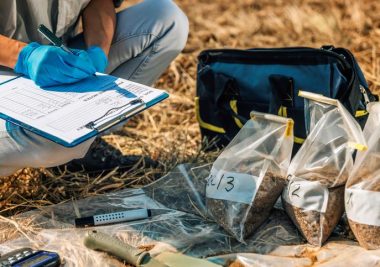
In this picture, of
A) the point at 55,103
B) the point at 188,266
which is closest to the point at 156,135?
the point at 55,103

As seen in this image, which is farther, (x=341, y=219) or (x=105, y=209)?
(x=105, y=209)

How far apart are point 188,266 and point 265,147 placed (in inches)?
16.7

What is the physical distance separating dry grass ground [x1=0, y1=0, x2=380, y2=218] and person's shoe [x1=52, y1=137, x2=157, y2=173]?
0.15 feet

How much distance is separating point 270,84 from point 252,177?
564mm

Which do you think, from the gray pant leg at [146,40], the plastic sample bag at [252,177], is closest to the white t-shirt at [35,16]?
the gray pant leg at [146,40]

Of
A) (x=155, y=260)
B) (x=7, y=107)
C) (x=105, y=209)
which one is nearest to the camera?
(x=155, y=260)

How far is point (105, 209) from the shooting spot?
7.84 feet

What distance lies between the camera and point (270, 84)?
2.63 meters

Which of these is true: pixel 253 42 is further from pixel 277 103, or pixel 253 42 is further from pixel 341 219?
pixel 341 219

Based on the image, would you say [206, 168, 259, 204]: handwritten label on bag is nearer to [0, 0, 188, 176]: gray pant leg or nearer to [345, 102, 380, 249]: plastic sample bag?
[345, 102, 380, 249]: plastic sample bag

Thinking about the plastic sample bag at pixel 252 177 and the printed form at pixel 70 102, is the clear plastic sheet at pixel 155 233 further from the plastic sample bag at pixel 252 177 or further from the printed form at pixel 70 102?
the printed form at pixel 70 102

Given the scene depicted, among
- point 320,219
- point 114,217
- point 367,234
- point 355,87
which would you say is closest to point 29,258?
point 114,217

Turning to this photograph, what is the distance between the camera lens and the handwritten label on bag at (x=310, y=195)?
2084 mm

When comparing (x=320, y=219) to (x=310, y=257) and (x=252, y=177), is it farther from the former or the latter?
(x=252, y=177)
